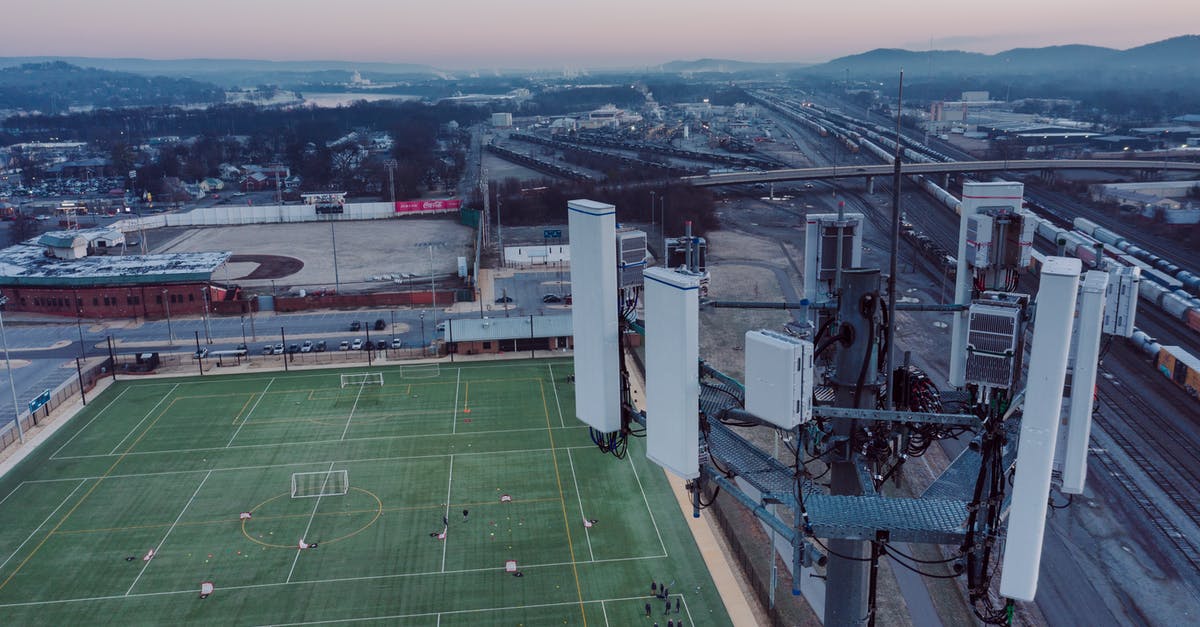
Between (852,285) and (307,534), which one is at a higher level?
(852,285)

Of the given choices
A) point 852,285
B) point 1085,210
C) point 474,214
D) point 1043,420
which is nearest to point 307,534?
point 852,285

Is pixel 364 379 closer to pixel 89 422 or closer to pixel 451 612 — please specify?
pixel 89 422

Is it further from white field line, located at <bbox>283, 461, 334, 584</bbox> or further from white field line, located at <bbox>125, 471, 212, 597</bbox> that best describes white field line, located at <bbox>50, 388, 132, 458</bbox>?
white field line, located at <bbox>283, 461, 334, 584</bbox>

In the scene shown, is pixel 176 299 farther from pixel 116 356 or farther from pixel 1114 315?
pixel 1114 315

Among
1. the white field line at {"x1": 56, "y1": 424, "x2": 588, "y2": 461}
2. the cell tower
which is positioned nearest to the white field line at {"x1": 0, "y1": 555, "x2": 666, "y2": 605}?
the white field line at {"x1": 56, "y1": 424, "x2": 588, "y2": 461}

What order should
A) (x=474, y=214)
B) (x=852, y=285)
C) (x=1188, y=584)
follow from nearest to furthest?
(x=852, y=285)
(x=1188, y=584)
(x=474, y=214)

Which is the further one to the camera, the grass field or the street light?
the street light
